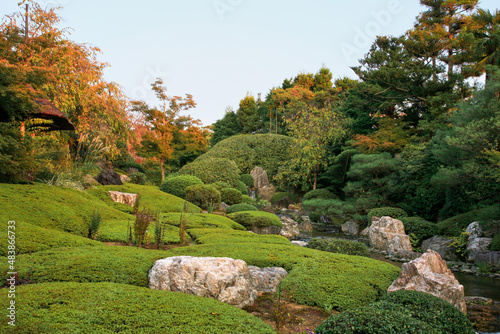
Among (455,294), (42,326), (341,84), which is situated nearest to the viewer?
(42,326)

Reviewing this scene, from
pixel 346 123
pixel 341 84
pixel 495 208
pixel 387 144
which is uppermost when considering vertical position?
pixel 341 84

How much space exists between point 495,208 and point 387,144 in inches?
295

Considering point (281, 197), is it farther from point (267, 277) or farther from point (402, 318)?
point (402, 318)

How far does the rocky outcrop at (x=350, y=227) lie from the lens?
1622 cm

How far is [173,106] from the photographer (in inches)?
1088

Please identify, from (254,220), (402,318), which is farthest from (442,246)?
(402,318)

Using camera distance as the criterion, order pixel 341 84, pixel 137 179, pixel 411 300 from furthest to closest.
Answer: pixel 341 84
pixel 137 179
pixel 411 300

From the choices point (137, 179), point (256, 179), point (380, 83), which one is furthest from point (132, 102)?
point (380, 83)

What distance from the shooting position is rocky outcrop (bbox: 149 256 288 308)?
4543mm

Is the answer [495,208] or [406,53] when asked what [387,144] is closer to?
[406,53]

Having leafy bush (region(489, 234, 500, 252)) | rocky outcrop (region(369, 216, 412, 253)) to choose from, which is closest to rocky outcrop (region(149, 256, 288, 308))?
rocky outcrop (region(369, 216, 412, 253))

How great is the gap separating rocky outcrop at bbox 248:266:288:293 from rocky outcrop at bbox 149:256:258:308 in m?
0.38

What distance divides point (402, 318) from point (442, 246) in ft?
30.6

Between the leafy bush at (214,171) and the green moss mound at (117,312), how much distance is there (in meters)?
17.4
